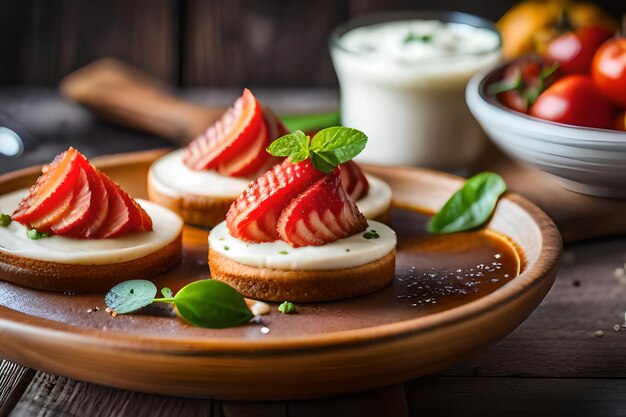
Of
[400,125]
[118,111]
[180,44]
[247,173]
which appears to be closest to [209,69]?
[180,44]

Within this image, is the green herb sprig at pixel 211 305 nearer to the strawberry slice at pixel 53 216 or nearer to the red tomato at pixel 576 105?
the strawberry slice at pixel 53 216

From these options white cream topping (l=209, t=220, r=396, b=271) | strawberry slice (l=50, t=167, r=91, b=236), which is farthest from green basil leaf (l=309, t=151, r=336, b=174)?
strawberry slice (l=50, t=167, r=91, b=236)

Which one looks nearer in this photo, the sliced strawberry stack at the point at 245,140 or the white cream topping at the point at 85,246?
the white cream topping at the point at 85,246

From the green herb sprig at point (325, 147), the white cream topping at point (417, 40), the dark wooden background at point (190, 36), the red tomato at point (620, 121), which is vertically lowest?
the dark wooden background at point (190, 36)

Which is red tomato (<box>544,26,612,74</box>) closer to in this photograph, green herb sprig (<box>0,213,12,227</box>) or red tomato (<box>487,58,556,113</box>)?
red tomato (<box>487,58,556,113</box>)

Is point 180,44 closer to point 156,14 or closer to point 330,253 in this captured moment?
point 156,14

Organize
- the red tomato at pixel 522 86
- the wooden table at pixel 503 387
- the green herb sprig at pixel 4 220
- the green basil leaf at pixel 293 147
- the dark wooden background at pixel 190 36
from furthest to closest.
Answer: the dark wooden background at pixel 190 36
the red tomato at pixel 522 86
the green herb sprig at pixel 4 220
the green basil leaf at pixel 293 147
the wooden table at pixel 503 387

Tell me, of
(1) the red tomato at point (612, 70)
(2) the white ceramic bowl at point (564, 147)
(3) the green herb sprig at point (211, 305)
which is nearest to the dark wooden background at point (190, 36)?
(1) the red tomato at point (612, 70)

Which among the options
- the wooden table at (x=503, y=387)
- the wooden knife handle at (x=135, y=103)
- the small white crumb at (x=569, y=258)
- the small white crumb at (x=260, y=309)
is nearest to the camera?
the wooden table at (x=503, y=387)
